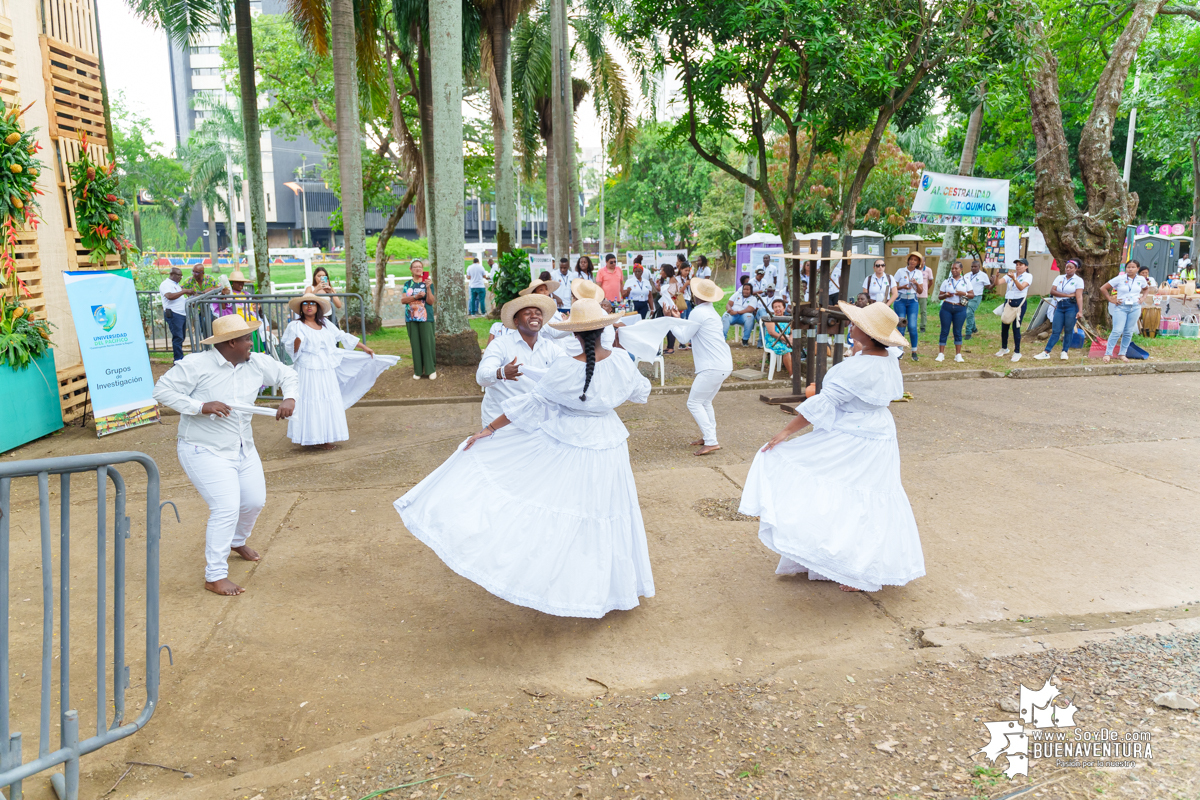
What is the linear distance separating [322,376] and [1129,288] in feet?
43.9

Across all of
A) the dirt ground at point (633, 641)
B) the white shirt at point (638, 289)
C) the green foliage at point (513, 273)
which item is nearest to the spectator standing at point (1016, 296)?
the dirt ground at point (633, 641)

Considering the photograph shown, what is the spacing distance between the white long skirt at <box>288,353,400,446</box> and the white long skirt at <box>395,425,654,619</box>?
433 cm

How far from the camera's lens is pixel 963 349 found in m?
16.0

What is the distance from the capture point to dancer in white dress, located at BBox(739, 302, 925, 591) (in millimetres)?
4738

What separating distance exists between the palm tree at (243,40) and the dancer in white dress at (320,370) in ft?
23.5

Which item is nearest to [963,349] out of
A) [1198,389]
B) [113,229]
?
[1198,389]

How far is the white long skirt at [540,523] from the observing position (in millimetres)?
4418

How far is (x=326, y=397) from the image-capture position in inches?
349

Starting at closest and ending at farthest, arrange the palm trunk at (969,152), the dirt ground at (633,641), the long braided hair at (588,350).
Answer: the dirt ground at (633,641) → the long braided hair at (588,350) → the palm trunk at (969,152)

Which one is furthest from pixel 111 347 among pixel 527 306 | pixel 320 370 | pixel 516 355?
pixel 527 306

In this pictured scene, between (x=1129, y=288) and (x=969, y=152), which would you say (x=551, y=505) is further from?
(x=969, y=152)

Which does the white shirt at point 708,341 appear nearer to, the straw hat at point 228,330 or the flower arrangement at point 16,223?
the straw hat at point 228,330

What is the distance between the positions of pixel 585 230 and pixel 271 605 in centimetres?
7736

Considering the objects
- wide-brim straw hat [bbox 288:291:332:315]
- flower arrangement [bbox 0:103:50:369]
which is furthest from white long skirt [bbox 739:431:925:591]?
flower arrangement [bbox 0:103:50:369]
